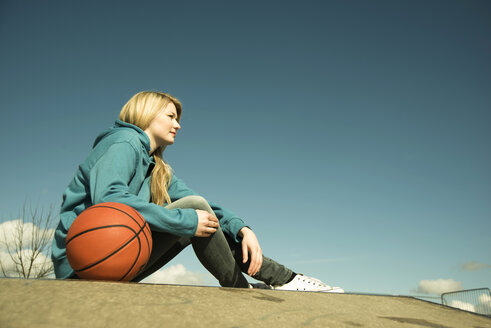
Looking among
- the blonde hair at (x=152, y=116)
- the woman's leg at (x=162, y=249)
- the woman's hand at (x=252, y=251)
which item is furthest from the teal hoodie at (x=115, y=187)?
the woman's hand at (x=252, y=251)

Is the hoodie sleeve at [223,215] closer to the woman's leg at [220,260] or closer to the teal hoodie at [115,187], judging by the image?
the woman's leg at [220,260]

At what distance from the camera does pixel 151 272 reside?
10.1 ft

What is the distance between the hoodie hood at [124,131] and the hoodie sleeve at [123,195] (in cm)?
35

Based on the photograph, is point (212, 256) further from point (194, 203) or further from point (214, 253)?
point (194, 203)

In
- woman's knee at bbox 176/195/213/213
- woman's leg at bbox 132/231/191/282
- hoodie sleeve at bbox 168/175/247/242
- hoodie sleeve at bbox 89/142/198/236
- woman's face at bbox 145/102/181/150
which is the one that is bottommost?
woman's leg at bbox 132/231/191/282

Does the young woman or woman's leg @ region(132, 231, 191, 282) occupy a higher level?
the young woman

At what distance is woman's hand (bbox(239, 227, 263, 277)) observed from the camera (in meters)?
2.93

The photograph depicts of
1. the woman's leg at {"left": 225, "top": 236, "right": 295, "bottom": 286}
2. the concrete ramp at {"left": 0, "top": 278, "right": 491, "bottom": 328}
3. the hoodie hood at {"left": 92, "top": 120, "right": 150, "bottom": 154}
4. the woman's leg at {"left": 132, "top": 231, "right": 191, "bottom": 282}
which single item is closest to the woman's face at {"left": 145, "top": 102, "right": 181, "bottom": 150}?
the hoodie hood at {"left": 92, "top": 120, "right": 150, "bottom": 154}

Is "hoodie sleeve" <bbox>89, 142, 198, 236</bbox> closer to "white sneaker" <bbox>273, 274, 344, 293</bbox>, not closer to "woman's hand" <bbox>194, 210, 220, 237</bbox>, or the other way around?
"woman's hand" <bbox>194, 210, 220, 237</bbox>

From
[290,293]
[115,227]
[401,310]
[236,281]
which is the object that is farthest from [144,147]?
[401,310]

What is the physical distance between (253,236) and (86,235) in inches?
54.3

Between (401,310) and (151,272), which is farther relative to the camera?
(151,272)

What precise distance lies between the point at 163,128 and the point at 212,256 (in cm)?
126

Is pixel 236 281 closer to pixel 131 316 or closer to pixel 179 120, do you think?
pixel 131 316
